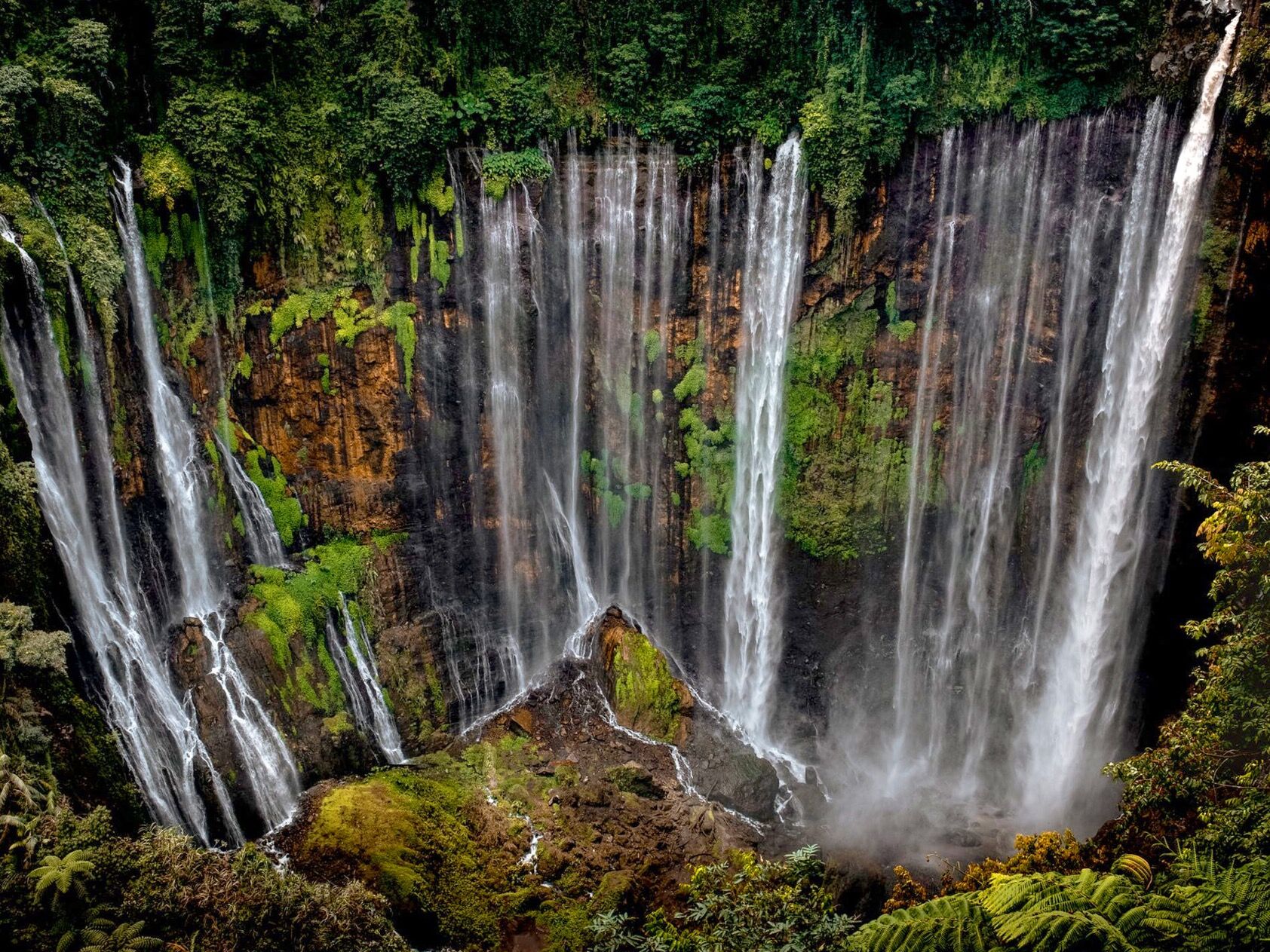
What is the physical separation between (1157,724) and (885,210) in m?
9.69

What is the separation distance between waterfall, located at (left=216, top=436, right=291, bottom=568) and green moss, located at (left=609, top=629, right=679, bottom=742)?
6.05 meters

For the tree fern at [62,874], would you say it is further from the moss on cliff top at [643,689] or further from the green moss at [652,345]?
the green moss at [652,345]

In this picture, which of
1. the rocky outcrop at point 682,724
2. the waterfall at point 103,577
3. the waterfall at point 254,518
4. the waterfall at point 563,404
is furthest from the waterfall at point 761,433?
the waterfall at point 103,577

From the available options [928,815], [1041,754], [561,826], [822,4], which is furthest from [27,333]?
[1041,754]

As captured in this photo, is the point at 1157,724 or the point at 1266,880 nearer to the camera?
the point at 1266,880

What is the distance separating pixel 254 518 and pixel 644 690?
24.0 ft

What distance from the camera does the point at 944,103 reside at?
1502 centimetres

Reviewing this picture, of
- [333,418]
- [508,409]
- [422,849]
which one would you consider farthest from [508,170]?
[422,849]

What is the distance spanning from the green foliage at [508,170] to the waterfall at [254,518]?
6274mm

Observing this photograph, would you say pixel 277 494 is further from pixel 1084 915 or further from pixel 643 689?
pixel 1084 915

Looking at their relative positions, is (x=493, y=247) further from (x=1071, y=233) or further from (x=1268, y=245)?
(x=1268, y=245)

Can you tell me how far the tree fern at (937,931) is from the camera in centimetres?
578

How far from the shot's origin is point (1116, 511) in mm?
14898

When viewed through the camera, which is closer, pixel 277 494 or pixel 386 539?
pixel 277 494
